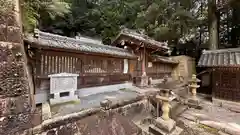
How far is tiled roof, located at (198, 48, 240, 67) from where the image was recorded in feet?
26.5

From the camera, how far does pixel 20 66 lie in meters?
2.61

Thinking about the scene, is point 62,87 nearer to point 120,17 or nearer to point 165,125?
point 165,125

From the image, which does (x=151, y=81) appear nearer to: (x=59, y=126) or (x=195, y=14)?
(x=195, y=14)

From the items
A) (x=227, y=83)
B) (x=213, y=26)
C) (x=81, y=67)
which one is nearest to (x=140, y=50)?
(x=81, y=67)

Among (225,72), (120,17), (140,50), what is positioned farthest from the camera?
(120,17)

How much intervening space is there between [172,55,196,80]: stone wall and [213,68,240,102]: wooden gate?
511cm

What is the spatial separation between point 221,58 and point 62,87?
393 inches

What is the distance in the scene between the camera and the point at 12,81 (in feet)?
8.10

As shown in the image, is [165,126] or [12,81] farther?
[165,126]

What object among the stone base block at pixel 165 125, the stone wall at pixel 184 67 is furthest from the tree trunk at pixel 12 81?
the stone wall at pixel 184 67

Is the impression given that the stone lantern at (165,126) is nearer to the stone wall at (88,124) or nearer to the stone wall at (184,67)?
the stone wall at (88,124)

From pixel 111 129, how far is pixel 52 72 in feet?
11.8

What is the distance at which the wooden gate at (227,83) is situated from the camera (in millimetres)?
8297

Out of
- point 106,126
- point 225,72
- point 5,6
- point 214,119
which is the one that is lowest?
point 214,119
